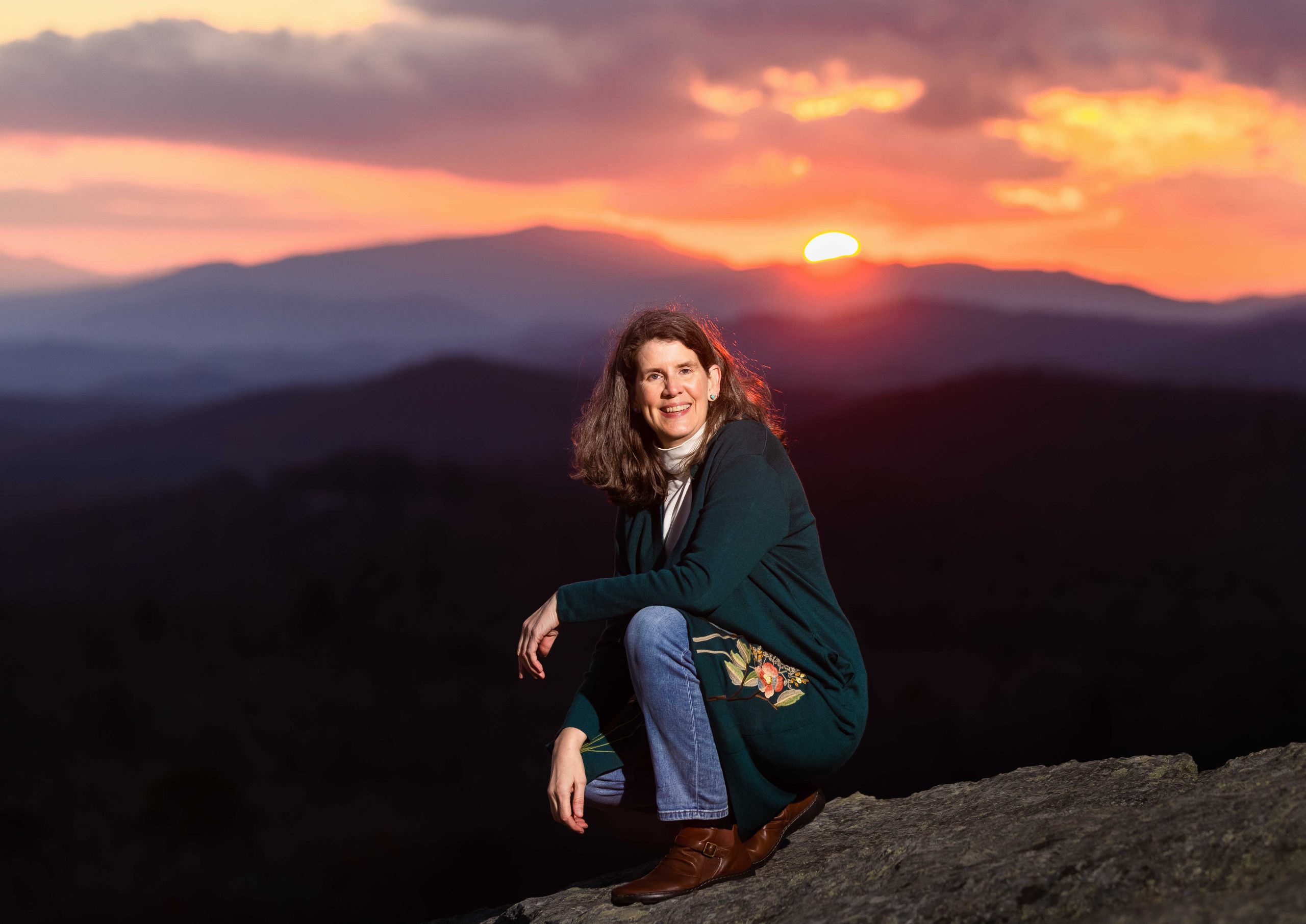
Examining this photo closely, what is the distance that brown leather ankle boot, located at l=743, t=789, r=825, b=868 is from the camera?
2.68 meters

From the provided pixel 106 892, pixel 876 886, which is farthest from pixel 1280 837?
pixel 106 892

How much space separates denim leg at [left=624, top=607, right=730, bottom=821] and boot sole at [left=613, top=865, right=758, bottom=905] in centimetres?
16

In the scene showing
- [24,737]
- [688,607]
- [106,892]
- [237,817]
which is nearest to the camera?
[688,607]

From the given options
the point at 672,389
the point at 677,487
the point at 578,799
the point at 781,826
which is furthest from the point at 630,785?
the point at 672,389

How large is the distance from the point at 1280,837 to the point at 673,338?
5.51ft

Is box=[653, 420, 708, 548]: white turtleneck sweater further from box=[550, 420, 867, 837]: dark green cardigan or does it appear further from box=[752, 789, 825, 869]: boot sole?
box=[752, 789, 825, 869]: boot sole

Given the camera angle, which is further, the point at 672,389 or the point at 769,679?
the point at 672,389

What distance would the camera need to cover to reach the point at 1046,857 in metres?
2.13

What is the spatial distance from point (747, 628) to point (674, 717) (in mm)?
274

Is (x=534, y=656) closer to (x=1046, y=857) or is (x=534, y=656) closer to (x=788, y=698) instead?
(x=788, y=698)

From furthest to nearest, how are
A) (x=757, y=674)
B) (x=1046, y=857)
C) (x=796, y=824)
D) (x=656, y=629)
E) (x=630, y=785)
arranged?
(x=796, y=824) < (x=630, y=785) < (x=757, y=674) < (x=656, y=629) < (x=1046, y=857)

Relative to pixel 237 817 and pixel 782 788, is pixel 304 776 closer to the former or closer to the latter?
pixel 237 817

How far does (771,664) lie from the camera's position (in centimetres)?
264

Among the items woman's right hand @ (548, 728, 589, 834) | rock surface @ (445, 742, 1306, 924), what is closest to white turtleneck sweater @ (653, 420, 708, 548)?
woman's right hand @ (548, 728, 589, 834)
